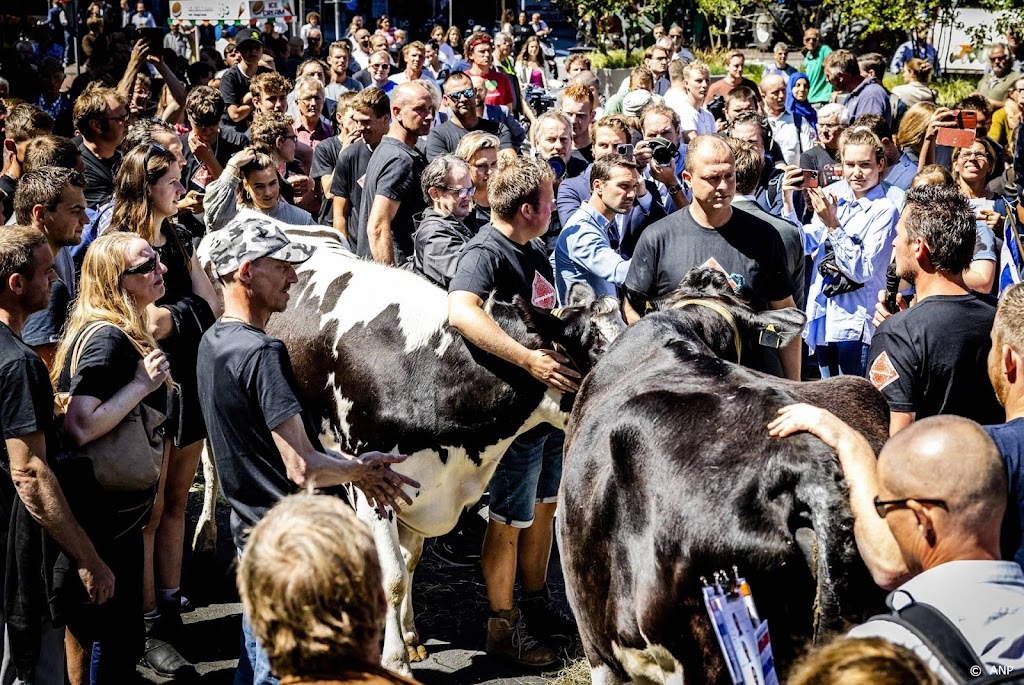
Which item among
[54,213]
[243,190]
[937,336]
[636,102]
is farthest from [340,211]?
[937,336]

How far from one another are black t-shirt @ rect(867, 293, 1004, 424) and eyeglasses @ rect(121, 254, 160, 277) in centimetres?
281

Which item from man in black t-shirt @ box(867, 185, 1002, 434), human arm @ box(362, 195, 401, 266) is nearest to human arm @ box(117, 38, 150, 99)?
human arm @ box(362, 195, 401, 266)

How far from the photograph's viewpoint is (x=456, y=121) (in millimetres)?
8852

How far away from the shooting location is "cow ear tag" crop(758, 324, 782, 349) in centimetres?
420

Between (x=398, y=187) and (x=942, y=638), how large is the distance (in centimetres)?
517

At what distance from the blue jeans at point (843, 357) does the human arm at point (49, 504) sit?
479 centimetres

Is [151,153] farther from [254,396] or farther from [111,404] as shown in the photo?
[254,396]

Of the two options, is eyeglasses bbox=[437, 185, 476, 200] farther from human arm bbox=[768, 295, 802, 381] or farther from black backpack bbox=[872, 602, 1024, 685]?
black backpack bbox=[872, 602, 1024, 685]

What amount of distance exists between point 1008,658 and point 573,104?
24.7 ft

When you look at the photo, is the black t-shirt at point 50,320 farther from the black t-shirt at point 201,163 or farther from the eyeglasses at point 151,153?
the black t-shirt at point 201,163

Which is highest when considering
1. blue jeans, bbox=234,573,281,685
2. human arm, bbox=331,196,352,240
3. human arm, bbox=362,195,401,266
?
human arm, bbox=362,195,401,266

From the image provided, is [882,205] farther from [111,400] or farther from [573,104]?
[111,400]

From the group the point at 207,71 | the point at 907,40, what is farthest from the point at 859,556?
the point at 907,40

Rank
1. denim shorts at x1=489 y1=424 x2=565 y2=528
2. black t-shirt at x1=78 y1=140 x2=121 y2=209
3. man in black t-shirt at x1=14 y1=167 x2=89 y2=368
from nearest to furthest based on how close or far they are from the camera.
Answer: man in black t-shirt at x1=14 y1=167 x2=89 y2=368 → denim shorts at x1=489 y1=424 x2=565 y2=528 → black t-shirt at x1=78 y1=140 x2=121 y2=209
